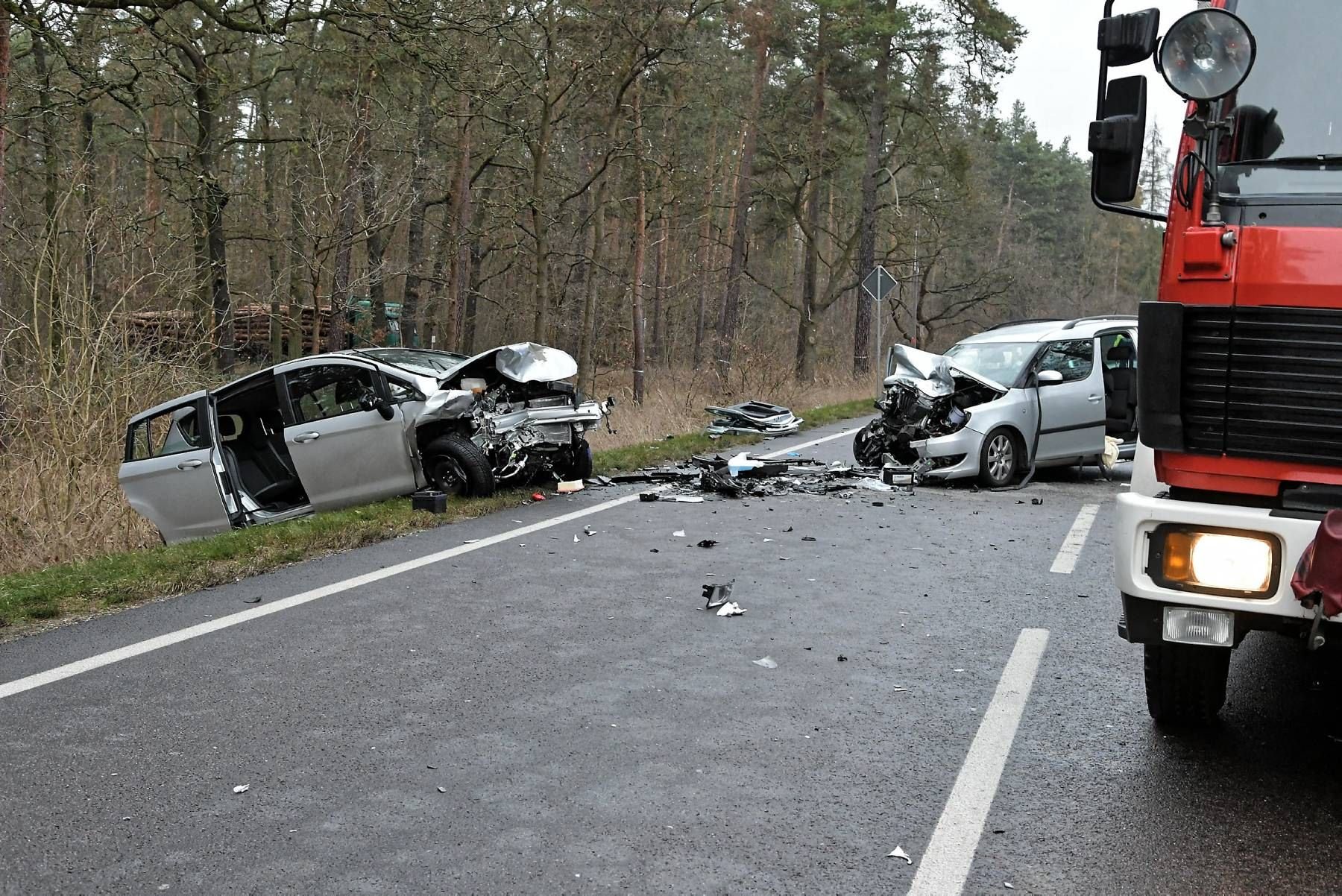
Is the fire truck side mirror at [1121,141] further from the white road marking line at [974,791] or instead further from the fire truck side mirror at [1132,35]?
the white road marking line at [974,791]

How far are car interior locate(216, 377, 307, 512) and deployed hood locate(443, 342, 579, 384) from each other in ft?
7.93

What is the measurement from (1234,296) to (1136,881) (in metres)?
1.82

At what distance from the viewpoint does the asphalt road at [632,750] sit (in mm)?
3469

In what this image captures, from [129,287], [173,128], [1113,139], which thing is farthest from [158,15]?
[173,128]

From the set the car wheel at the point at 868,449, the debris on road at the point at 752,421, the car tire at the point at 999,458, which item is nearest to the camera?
the car tire at the point at 999,458

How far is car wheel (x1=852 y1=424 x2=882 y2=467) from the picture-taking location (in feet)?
47.5

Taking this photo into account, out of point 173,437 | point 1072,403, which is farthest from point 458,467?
point 1072,403

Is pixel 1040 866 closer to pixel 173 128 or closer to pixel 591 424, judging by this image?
pixel 591 424

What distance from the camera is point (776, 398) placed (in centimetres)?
2520

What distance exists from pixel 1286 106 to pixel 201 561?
23.5 feet

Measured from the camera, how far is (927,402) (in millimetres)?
13680

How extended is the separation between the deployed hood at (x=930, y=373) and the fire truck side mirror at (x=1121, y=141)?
931 cm

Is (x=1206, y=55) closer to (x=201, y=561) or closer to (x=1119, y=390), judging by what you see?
(x=201, y=561)

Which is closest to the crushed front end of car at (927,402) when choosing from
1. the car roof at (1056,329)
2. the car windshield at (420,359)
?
the car roof at (1056,329)
